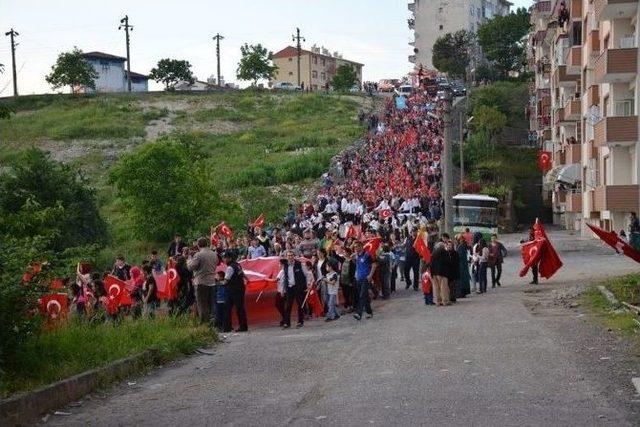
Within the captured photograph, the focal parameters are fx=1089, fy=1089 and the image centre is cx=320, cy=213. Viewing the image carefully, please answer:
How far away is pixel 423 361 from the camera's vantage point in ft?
47.8

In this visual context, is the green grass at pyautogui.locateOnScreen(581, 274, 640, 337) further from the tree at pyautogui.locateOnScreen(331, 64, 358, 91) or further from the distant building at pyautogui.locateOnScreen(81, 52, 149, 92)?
the distant building at pyautogui.locateOnScreen(81, 52, 149, 92)

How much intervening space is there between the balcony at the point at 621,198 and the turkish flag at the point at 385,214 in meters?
8.41

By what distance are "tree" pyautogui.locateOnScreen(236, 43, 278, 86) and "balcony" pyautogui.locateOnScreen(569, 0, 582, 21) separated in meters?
71.5

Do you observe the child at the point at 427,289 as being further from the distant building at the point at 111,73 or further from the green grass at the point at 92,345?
the distant building at the point at 111,73

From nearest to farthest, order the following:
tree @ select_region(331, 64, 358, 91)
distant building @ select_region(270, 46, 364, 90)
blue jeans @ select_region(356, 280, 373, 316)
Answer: blue jeans @ select_region(356, 280, 373, 316) → tree @ select_region(331, 64, 358, 91) → distant building @ select_region(270, 46, 364, 90)

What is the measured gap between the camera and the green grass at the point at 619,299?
59.0 feet

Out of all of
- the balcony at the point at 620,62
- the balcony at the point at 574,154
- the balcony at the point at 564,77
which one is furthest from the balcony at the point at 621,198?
the balcony at the point at 564,77

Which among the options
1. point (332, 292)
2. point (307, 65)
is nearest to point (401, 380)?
point (332, 292)

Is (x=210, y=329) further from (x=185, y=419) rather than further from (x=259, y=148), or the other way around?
(x=259, y=148)

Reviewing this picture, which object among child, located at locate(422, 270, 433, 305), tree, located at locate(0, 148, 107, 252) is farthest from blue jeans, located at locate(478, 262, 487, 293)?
tree, located at locate(0, 148, 107, 252)

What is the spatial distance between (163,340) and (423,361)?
4531mm

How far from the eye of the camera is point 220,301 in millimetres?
21500

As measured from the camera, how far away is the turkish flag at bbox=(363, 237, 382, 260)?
2461 centimetres

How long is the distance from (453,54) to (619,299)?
3755 inches
